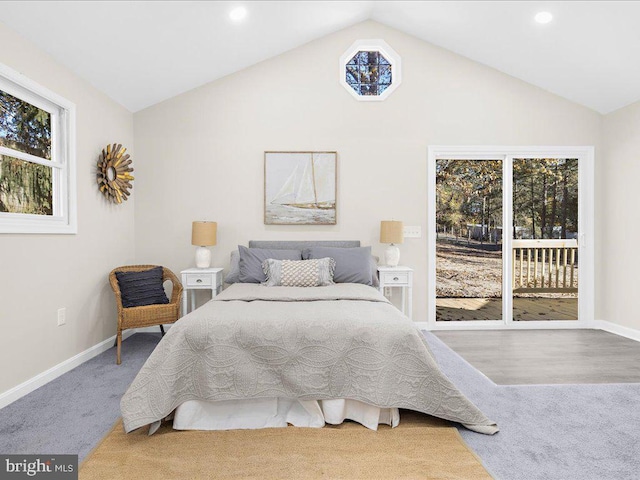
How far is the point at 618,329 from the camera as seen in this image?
424 cm

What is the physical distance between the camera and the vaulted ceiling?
2.91 metres

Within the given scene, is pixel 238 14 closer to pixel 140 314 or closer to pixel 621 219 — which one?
pixel 140 314

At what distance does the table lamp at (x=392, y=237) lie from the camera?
4.14m

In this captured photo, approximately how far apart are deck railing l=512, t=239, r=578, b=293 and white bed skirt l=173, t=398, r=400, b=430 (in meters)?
3.16

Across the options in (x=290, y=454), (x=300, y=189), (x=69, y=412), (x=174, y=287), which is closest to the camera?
(x=290, y=454)

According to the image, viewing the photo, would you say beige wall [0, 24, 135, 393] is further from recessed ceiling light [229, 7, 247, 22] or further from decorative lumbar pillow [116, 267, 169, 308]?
recessed ceiling light [229, 7, 247, 22]

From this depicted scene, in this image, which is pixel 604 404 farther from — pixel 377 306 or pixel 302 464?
pixel 302 464

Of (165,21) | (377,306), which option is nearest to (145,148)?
(165,21)

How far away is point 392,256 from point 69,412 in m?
3.05

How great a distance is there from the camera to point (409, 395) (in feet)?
6.98

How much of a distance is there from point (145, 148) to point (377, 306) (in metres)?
3.25

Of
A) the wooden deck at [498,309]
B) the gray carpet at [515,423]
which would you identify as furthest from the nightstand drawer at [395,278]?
the gray carpet at [515,423]

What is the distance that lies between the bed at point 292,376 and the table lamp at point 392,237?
1963mm

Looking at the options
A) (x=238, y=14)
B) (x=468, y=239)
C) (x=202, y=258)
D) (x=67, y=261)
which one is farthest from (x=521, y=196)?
(x=67, y=261)
